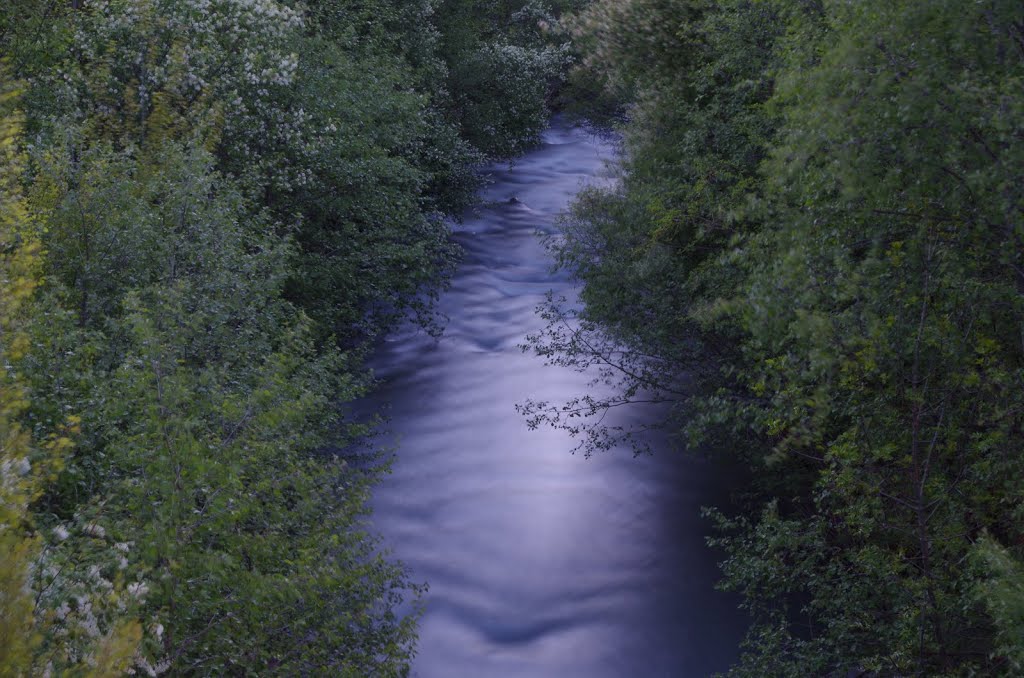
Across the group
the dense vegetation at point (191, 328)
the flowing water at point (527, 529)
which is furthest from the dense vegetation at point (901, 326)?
the flowing water at point (527, 529)

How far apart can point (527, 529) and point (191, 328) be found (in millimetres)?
9856

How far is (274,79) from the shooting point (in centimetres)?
1928

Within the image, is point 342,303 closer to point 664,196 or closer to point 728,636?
point 664,196

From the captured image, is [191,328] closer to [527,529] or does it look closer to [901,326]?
[901,326]

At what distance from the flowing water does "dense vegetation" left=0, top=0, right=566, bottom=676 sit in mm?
1429

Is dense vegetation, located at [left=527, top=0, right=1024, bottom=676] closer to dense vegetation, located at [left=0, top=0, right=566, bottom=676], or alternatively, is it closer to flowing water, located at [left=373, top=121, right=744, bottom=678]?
dense vegetation, located at [left=0, top=0, right=566, bottom=676]

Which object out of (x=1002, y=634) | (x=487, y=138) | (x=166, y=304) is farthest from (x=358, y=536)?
(x=487, y=138)

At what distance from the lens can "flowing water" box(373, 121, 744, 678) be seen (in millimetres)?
16922

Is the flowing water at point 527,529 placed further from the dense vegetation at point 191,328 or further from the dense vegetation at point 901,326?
the dense vegetation at point 901,326

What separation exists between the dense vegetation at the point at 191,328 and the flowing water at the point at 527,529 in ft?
4.69

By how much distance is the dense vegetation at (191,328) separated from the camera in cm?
780

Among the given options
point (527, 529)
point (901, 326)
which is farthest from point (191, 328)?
point (527, 529)

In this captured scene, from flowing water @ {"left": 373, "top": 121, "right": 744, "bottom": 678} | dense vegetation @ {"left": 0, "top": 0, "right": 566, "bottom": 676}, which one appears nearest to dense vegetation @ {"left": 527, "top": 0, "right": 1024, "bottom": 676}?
dense vegetation @ {"left": 0, "top": 0, "right": 566, "bottom": 676}

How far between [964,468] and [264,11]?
15.4 m
